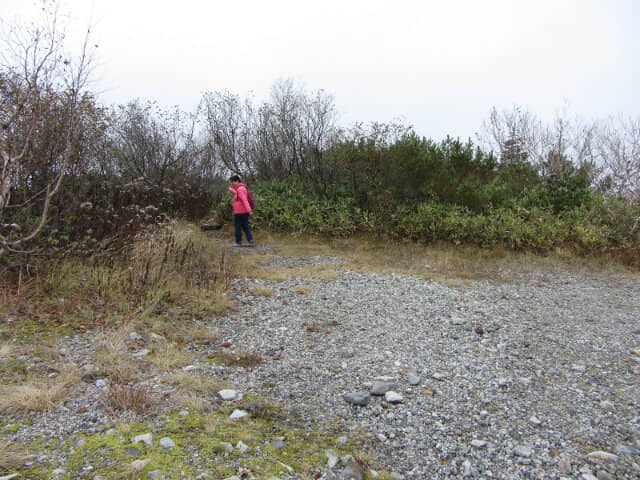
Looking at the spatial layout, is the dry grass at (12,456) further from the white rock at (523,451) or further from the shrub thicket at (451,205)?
the shrub thicket at (451,205)

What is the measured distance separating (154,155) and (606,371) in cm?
1253

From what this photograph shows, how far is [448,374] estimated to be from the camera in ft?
11.3

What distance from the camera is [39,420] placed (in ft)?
7.97

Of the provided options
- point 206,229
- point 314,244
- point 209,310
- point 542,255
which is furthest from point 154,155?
point 542,255

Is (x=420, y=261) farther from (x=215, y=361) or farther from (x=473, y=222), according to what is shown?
(x=215, y=361)

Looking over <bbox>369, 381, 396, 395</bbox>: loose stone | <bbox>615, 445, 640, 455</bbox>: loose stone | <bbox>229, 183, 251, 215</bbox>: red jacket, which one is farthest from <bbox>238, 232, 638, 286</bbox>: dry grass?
<bbox>615, 445, 640, 455</bbox>: loose stone

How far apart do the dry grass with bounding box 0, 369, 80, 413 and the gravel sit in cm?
11

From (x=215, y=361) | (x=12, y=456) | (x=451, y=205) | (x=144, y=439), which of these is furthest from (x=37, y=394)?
(x=451, y=205)

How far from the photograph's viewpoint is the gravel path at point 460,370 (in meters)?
2.41

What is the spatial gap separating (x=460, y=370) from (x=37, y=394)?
3175 millimetres

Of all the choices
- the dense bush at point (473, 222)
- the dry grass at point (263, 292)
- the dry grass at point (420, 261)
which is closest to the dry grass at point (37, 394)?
the dry grass at point (263, 292)

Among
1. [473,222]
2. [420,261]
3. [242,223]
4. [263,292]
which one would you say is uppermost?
[473,222]

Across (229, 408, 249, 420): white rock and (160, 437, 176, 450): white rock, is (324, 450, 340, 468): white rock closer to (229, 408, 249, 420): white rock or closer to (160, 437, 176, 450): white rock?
(229, 408, 249, 420): white rock

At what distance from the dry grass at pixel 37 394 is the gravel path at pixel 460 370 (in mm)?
1198
